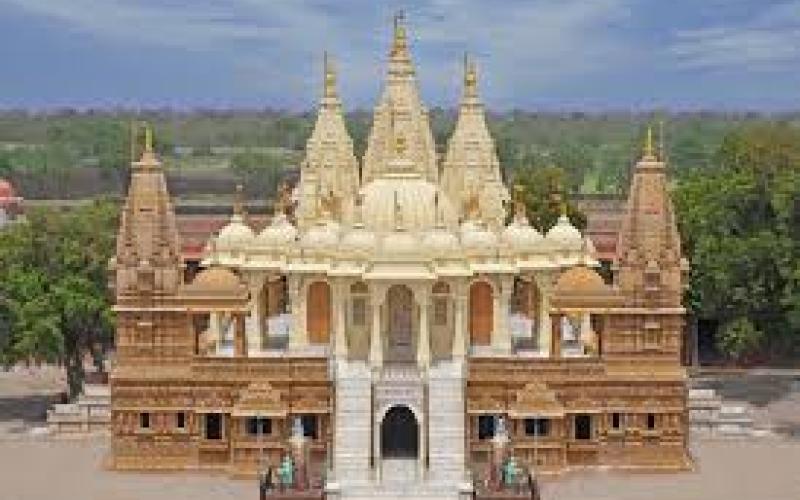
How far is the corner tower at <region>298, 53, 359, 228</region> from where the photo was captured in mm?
33562

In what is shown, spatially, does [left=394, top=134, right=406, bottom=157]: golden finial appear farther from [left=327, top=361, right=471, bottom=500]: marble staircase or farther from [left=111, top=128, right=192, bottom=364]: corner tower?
[left=111, top=128, right=192, bottom=364]: corner tower

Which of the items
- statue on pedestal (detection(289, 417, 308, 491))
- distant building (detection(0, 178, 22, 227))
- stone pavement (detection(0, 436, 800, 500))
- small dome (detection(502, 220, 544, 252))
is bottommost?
stone pavement (detection(0, 436, 800, 500))

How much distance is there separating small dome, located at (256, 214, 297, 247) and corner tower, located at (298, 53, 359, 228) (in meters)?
0.85

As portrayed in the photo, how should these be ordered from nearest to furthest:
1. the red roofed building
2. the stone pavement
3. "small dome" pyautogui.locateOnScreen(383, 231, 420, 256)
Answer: the stone pavement < "small dome" pyautogui.locateOnScreen(383, 231, 420, 256) < the red roofed building

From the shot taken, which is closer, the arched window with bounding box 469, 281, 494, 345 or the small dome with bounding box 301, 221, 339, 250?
the small dome with bounding box 301, 221, 339, 250

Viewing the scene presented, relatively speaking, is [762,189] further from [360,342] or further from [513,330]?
[360,342]

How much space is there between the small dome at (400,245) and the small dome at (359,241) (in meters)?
0.26

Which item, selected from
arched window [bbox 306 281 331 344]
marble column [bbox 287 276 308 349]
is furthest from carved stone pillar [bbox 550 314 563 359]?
marble column [bbox 287 276 308 349]

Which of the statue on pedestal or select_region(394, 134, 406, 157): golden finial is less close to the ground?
select_region(394, 134, 406, 157): golden finial

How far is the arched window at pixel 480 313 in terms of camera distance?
1244 inches

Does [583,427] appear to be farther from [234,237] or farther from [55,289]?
[55,289]

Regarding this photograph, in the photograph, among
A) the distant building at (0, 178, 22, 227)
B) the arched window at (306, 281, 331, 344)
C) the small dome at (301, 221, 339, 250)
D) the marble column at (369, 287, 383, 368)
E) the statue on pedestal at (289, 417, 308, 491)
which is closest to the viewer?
the statue on pedestal at (289, 417, 308, 491)

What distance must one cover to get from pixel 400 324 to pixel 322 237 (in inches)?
95.6

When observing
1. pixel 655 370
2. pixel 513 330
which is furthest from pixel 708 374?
pixel 655 370
